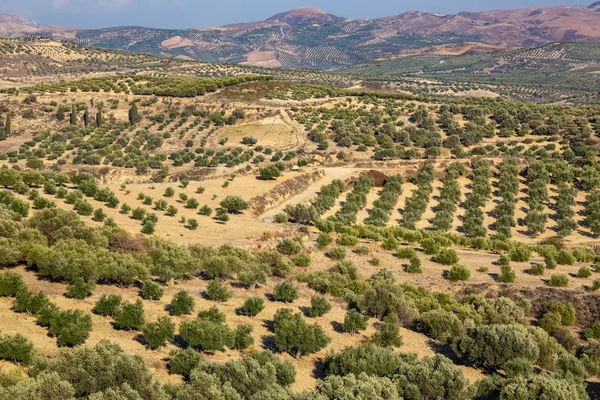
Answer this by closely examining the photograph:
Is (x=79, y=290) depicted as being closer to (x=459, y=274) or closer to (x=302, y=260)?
(x=302, y=260)

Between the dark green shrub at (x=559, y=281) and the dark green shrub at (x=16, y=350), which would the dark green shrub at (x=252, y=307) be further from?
the dark green shrub at (x=559, y=281)

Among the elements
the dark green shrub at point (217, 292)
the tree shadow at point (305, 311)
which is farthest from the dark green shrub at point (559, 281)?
the dark green shrub at point (217, 292)

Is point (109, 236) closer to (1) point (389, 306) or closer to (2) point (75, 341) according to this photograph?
(2) point (75, 341)

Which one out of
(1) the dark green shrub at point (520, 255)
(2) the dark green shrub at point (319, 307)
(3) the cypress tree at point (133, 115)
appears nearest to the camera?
(2) the dark green shrub at point (319, 307)

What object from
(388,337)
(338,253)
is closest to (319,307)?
(388,337)

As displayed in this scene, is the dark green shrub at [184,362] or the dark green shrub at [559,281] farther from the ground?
the dark green shrub at [184,362]

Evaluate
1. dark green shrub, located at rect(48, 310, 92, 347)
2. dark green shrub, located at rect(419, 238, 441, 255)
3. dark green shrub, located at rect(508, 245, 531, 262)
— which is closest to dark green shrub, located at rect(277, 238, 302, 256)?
dark green shrub, located at rect(419, 238, 441, 255)

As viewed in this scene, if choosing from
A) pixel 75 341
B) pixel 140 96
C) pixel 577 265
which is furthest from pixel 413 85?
pixel 75 341

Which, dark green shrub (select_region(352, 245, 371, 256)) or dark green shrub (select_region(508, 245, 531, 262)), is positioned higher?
dark green shrub (select_region(352, 245, 371, 256))

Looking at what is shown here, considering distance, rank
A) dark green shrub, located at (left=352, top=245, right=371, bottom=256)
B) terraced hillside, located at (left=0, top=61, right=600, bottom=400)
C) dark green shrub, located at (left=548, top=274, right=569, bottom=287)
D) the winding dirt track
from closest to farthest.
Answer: terraced hillside, located at (left=0, top=61, right=600, bottom=400)
dark green shrub, located at (left=548, top=274, right=569, bottom=287)
dark green shrub, located at (left=352, top=245, right=371, bottom=256)
the winding dirt track

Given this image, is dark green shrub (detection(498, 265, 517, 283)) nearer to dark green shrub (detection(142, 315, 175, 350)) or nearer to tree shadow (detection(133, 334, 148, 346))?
dark green shrub (detection(142, 315, 175, 350))

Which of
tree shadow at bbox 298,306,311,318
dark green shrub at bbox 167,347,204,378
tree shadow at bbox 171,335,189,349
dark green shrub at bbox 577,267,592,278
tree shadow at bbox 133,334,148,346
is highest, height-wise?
dark green shrub at bbox 167,347,204,378
